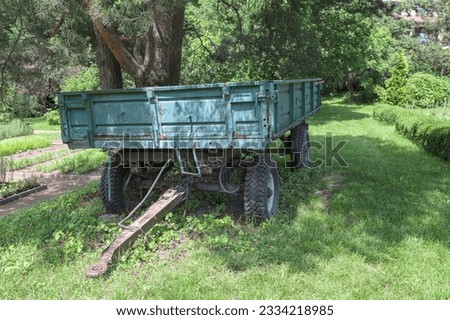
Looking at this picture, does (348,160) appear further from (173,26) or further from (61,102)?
(61,102)

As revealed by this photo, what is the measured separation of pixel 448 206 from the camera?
5723 mm

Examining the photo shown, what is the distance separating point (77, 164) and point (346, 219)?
23.8 feet

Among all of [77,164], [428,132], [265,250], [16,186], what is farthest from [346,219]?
[77,164]

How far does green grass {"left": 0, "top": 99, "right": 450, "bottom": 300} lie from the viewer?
3789mm

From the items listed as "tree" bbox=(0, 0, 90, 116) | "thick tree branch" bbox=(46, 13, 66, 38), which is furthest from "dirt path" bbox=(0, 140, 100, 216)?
"thick tree branch" bbox=(46, 13, 66, 38)

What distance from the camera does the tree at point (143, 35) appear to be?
18.7ft

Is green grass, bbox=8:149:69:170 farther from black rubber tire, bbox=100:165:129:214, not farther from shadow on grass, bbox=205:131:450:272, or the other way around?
shadow on grass, bbox=205:131:450:272

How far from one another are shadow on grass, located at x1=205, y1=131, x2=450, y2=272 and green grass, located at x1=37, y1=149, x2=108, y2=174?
4.86 m

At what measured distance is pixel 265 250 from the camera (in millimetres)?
4473

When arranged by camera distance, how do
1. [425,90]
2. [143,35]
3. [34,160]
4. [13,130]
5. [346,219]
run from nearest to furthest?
[346,219], [143,35], [34,160], [13,130], [425,90]

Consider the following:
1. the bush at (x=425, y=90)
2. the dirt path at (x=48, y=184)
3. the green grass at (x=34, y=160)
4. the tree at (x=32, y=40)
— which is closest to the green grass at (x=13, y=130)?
the green grass at (x=34, y=160)

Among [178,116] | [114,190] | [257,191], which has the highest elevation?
[178,116]

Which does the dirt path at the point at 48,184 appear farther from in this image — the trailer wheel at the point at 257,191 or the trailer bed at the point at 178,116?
the trailer wheel at the point at 257,191

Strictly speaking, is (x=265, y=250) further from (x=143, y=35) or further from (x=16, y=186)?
(x=16, y=186)
